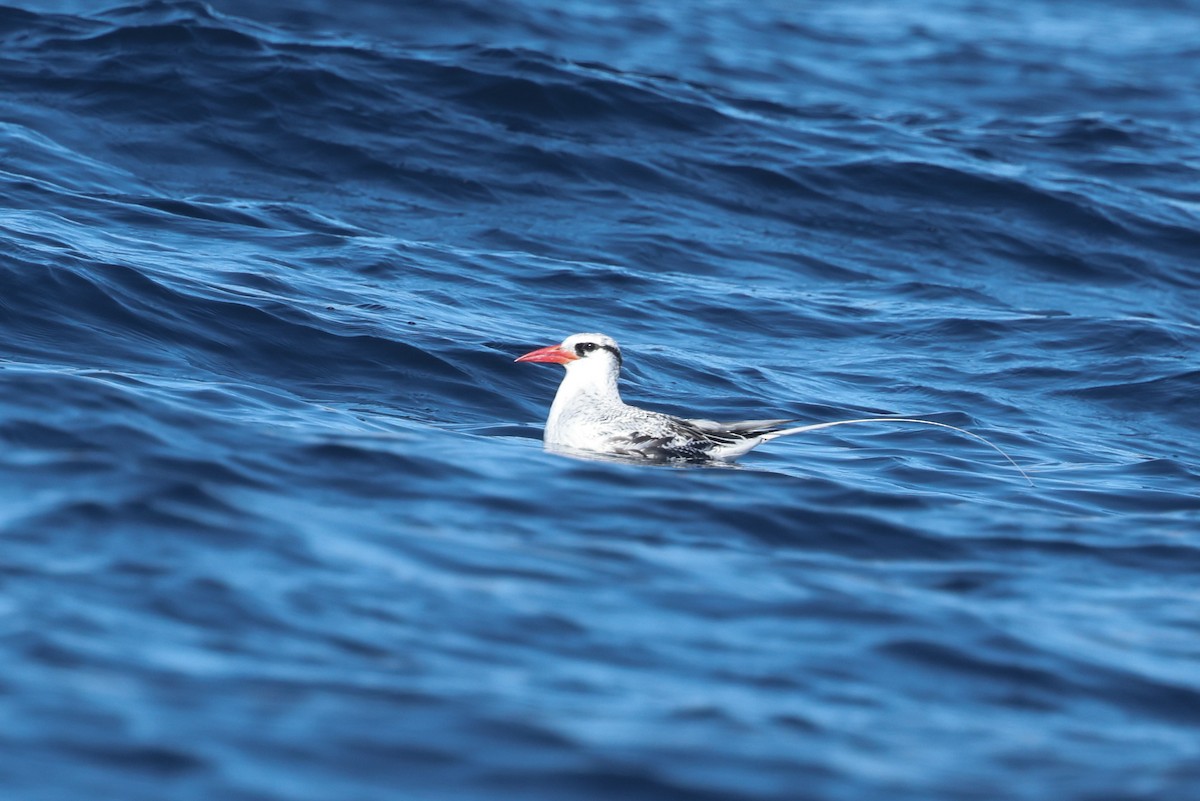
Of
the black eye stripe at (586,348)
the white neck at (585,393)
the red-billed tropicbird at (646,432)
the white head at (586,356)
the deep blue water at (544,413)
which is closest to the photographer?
the deep blue water at (544,413)

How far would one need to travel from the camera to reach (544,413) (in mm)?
12359

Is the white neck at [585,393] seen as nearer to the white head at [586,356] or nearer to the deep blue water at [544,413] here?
the white head at [586,356]

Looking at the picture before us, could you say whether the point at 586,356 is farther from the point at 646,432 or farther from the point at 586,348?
the point at 646,432

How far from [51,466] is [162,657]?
234 centimetres

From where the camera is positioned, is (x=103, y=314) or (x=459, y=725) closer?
(x=459, y=725)

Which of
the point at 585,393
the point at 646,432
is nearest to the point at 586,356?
the point at 585,393

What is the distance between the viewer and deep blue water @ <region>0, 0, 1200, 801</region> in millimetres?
5535

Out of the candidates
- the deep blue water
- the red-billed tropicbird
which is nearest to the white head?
the red-billed tropicbird

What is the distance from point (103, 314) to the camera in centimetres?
1183

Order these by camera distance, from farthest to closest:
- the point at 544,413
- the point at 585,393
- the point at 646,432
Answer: the point at 544,413 < the point at 585,393 < the point at 646,432

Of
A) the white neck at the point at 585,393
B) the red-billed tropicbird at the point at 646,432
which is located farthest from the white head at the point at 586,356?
the red-billed tropicbird at the point at 646,432

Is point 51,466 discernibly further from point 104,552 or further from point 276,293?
point 276,293

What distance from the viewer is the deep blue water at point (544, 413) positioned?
5.54 metres

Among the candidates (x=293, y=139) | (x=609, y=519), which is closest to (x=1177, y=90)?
(x=293, y=139)
